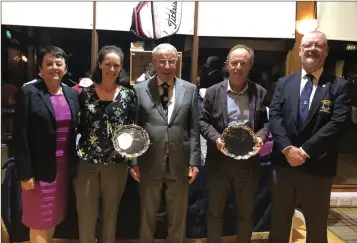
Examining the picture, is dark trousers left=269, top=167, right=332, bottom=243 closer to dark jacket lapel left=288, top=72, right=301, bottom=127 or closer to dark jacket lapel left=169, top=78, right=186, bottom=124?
dark jacket lapel left=288, top=72, right=301, bottom=127

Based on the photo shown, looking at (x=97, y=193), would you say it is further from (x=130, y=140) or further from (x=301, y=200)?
(x=301, y=200)

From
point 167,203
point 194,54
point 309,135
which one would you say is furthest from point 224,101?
point 194,54

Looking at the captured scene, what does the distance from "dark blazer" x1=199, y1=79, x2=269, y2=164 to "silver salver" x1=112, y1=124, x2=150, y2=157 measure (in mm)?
402

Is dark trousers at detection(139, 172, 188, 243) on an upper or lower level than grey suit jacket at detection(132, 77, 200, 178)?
lower

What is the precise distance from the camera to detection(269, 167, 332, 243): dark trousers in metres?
2.23

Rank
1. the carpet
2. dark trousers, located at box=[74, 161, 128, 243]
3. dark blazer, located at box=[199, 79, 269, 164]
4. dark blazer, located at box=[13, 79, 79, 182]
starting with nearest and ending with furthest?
dark blazer, located at box=[13, 79, 79, 182] < dark trousers, located at box=[74, 161, 128, 243] < dark blazer, located at box=[199, 79, 269, 164] < the carpet

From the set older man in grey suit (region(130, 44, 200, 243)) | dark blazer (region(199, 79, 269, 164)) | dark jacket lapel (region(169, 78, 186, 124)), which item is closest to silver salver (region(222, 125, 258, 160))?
dark blazer (region(199, 79, 269, 164))

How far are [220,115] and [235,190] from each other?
0.50 metres

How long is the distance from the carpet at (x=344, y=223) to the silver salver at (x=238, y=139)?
1.58m

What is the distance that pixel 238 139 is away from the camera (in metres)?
2.25

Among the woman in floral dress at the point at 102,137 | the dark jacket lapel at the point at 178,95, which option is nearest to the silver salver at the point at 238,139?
the dark jacket lapel at the point at 178,95

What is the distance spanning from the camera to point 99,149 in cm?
219

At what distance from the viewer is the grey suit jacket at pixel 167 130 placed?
88.9 inches

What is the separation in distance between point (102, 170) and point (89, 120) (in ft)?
1.03
